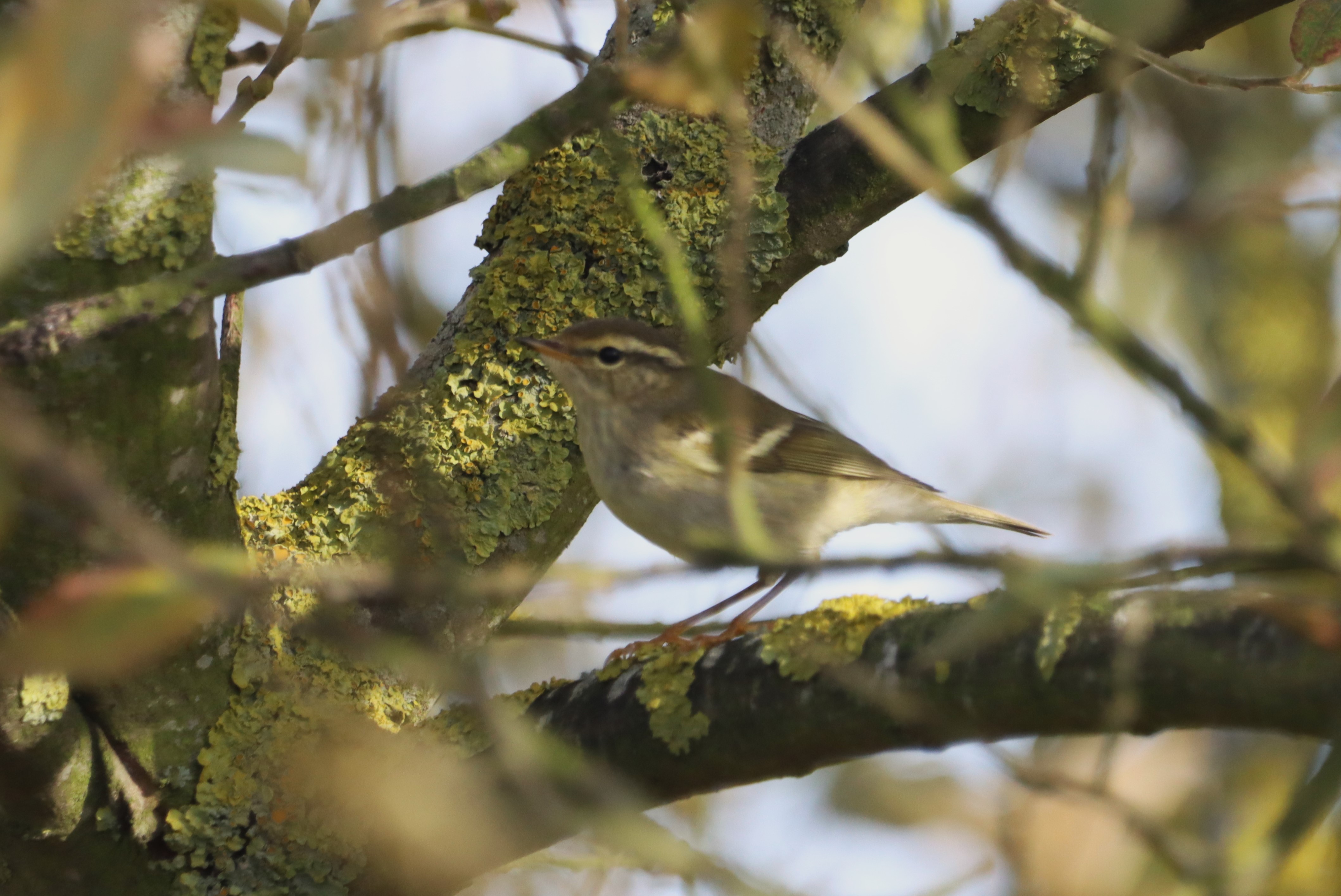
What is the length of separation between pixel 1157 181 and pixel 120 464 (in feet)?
21.8

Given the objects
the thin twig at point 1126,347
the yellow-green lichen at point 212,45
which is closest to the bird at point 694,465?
the yellow-green lichen at point 212,45

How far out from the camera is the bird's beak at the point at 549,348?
2676 millimetres

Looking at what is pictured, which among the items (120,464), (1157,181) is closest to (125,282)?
(120,464)

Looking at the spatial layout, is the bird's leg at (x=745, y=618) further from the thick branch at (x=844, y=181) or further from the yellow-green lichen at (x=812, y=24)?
the yellow-green lichen at (x=812, y=24)

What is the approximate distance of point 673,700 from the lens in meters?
1.91

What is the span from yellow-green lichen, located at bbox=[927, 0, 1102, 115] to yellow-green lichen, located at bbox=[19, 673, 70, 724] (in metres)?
1.86

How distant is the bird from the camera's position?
2.79m

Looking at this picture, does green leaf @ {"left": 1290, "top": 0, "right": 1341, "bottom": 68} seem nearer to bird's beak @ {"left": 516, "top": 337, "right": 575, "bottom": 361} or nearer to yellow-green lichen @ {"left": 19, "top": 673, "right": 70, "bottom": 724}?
bird's beak @ {"left": 516, "top": 337, "right": 575, "bottom": 361}

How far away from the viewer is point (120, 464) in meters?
1.94

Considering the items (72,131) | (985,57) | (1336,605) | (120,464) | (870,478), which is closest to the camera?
(72,131)

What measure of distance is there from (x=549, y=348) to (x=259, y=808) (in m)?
1.15

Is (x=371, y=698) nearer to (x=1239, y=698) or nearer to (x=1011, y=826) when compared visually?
(x=1011, y=826)

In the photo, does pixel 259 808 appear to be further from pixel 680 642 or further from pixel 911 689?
pixel 911 689

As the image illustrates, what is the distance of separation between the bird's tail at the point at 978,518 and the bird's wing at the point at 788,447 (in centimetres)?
11
